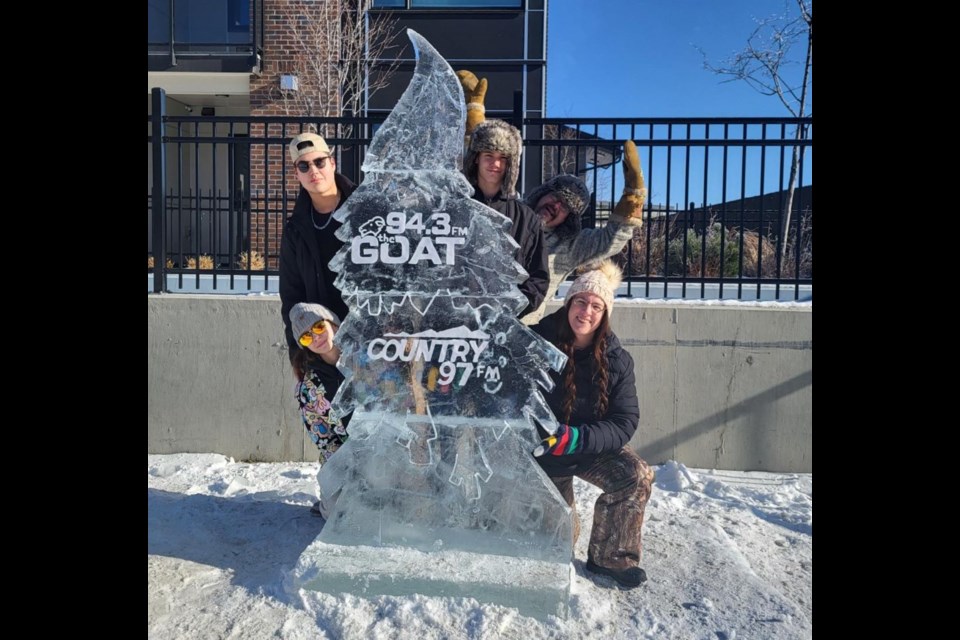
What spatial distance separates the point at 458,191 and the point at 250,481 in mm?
2845

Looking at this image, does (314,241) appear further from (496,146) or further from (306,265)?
(496,146)

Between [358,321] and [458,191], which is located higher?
[458,191]

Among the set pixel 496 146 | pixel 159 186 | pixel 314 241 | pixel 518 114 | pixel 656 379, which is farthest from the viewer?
pixel 159 186

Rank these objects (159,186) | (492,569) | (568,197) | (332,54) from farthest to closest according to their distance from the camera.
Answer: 1. (332,54)
2. (159,186)
3. (568,197)
4. (492,569)

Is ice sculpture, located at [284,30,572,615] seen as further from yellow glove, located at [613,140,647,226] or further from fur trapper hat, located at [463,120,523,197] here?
yellow glove, located at [613,140,647,226]

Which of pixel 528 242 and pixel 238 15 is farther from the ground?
pixel 238 15

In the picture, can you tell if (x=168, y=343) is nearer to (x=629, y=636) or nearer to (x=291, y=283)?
(x=291, y=283)

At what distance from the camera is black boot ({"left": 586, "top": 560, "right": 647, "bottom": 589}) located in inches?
132

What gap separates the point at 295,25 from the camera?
37.2 feet

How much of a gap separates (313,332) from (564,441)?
1292 mm

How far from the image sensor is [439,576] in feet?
10.2

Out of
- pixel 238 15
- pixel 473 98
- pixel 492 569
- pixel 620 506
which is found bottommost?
pixel 492 569

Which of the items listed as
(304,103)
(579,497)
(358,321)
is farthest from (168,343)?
(304,103)

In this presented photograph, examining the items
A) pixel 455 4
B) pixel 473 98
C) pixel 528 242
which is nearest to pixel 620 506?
pixel 528 242
